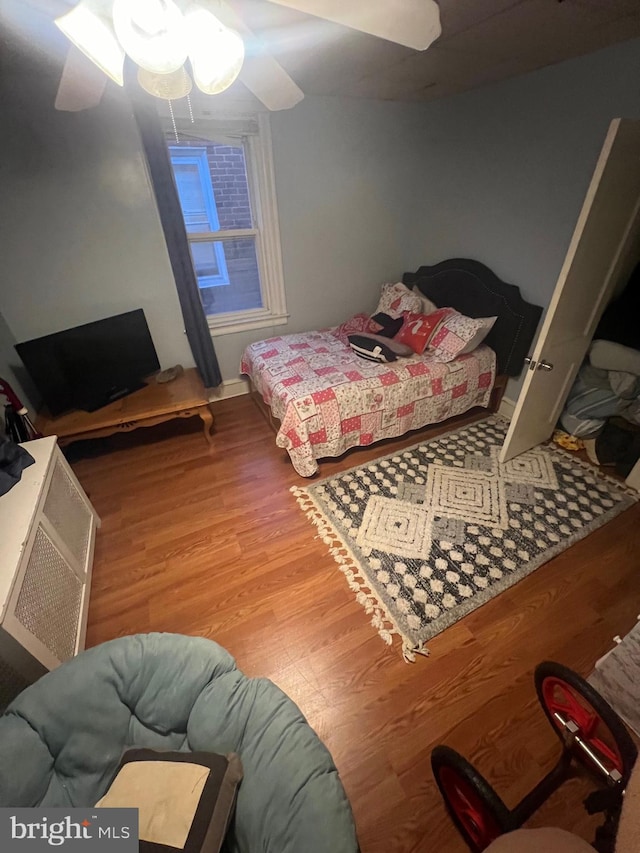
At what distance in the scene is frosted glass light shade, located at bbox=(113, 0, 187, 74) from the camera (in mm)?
863

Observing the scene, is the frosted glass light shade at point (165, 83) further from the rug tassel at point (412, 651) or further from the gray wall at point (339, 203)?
the rug tassel at point (412, 651)

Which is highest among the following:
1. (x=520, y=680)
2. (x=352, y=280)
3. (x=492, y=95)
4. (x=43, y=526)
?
(x=492, y=95)

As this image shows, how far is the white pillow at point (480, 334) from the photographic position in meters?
2.60

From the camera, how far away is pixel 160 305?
109 inches

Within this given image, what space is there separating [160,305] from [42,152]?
1.04 metres

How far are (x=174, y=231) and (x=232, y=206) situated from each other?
260cm

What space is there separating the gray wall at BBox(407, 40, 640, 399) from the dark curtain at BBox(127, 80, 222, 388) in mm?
2173

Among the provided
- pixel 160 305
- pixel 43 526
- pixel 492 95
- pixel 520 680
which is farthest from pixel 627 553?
pixel 160 305

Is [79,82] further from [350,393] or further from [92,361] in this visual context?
[350,393]

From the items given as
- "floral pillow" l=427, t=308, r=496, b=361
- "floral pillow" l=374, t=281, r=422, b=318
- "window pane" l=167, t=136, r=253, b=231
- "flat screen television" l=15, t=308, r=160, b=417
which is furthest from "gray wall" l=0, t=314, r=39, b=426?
"floral pillow" l=427, t=308, r=496, b=361

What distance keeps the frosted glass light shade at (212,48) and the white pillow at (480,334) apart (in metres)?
2.11

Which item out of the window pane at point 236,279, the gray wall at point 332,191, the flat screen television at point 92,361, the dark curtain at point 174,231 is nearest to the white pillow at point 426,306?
the gray wall at point 332,191

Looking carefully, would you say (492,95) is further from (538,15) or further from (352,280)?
(352,280)

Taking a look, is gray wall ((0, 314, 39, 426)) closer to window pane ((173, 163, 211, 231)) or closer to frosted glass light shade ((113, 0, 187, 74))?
frosted glass light shade ((113, 0, 187, 74))
